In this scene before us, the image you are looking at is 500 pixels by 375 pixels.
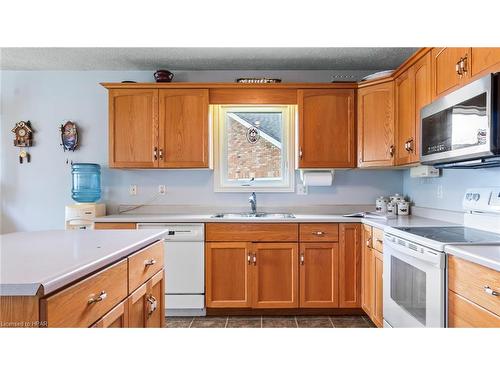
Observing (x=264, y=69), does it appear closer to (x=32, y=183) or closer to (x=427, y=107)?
(x=427, y=107)

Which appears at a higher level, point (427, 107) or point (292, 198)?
point (427, 107)

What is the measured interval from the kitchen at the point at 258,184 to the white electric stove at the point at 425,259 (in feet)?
0.04

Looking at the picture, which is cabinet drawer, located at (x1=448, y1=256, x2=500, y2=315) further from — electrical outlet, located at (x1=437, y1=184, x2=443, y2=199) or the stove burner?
electrical outlet, located at (x1=437, y1=184, x2=443, y2=199)

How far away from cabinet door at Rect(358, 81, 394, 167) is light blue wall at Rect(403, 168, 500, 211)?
40 centimetres

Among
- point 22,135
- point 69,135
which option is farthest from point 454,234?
point 22,135

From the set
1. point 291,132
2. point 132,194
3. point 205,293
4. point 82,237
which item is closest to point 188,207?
point 132,194

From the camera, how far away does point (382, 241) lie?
218 centimetres

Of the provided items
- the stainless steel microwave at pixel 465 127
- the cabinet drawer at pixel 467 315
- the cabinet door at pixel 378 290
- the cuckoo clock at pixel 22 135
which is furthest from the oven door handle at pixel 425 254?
the cuckoo clock at pixel 22 135

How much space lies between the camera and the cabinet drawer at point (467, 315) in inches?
44.1

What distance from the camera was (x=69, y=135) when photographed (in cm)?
317

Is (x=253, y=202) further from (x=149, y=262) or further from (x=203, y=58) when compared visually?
(x=149, y=262)

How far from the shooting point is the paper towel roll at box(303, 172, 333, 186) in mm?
3014

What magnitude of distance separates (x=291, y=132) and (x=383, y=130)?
0.91 meters

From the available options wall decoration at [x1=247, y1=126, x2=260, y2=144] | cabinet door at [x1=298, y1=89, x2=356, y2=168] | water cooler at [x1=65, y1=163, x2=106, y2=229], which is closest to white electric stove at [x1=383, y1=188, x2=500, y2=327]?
cabinet door at [x1=298, y1=89, x2=356, y2=168]
